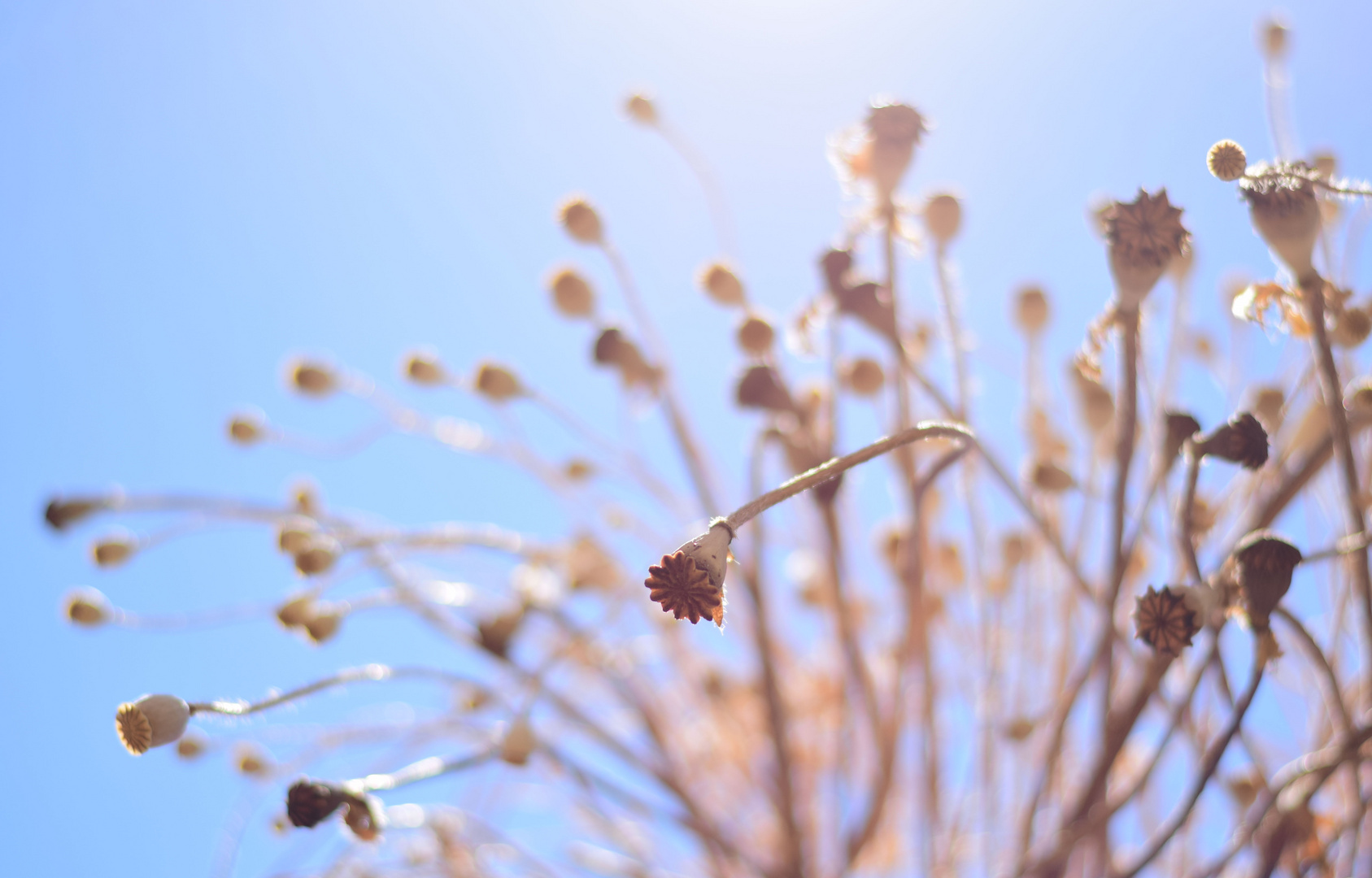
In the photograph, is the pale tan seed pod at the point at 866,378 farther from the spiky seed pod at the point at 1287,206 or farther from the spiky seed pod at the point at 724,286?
the spiky seed pod at the point at 1287,206

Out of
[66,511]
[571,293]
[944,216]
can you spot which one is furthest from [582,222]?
[66,511]

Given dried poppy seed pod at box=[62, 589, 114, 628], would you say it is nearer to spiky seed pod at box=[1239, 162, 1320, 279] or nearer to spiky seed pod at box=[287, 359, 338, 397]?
spiky seed pod at box=[287, 359, 338, 397]

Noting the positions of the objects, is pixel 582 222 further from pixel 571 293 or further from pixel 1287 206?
pixel 1287 206

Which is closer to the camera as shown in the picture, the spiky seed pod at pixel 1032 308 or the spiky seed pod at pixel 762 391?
the spiky seed pod at pixel 762 391

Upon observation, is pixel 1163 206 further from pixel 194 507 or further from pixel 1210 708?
pixel 194 507

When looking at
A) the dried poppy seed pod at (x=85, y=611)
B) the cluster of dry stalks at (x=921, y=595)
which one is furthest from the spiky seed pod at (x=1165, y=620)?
the dried poppy seed pod at (x=85, y=611)

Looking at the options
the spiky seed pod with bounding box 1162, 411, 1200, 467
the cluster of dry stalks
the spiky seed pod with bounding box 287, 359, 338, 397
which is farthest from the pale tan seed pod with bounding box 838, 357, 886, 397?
the spiky seed pod with bounding box 287, 359, 338, 397
